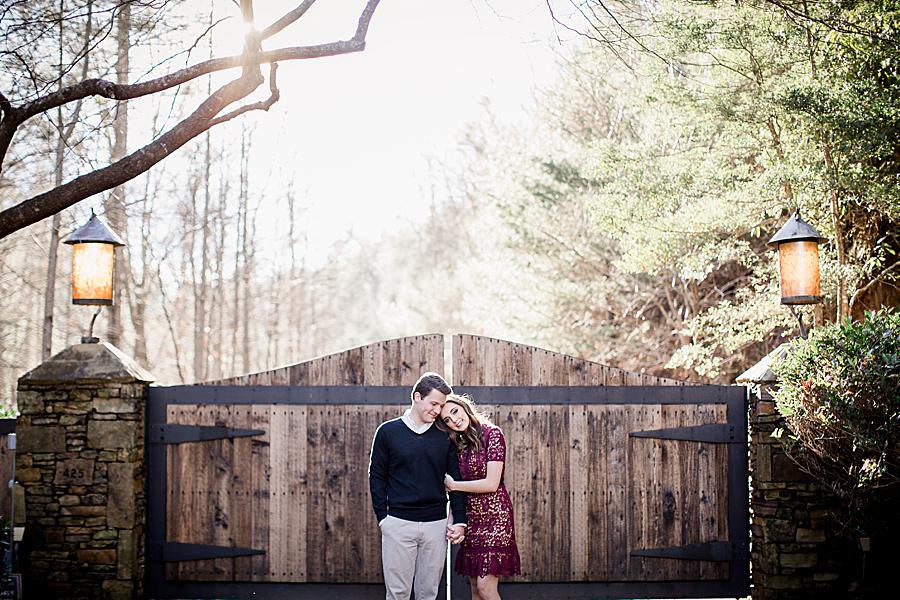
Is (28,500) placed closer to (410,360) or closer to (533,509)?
(410,360)

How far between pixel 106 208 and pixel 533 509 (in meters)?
7.88

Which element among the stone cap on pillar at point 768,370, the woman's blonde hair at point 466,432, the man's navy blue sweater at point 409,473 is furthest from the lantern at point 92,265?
the stone cap on pillar at point 768,370

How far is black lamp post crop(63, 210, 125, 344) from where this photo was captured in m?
5.85

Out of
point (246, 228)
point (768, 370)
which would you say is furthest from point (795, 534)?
point (246, 228)

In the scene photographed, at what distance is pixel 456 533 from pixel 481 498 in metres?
0.23

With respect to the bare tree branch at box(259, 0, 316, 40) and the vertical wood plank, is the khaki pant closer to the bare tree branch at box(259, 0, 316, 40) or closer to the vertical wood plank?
the vertical wood plank

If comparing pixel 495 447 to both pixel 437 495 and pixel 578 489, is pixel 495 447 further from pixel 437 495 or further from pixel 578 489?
pixel 578 489

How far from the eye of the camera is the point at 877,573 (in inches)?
218

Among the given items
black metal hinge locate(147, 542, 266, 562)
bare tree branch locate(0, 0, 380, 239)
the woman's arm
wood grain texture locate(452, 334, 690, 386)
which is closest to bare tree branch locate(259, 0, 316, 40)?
bare tree branch locate(0, 0, 380, 239)

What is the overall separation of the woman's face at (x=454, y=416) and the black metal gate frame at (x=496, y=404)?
5.04ft

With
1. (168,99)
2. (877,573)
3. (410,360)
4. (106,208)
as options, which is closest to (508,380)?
(410,360)

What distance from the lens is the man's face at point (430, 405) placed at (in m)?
4.22

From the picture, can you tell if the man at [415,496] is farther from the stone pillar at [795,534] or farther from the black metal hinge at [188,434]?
the stone pillar at [795,534]

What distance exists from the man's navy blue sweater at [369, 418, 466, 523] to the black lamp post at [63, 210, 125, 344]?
261 centimetres
